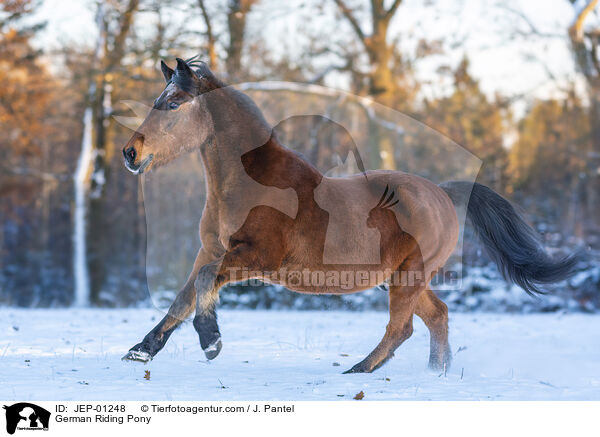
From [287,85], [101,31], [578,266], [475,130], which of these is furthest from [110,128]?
[578,266]

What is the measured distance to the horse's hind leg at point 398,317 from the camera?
522 centimetres

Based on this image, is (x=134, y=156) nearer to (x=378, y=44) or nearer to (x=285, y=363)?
(x=285, y=363)

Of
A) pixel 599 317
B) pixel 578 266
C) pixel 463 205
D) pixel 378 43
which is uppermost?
pixel 378 43

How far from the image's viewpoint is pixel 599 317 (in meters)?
11.1

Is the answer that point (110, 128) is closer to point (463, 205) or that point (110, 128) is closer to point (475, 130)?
point (475, 130)

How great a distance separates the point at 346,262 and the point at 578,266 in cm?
232

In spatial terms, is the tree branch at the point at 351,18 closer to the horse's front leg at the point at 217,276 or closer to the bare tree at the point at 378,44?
the bare tree at the point at 378,44

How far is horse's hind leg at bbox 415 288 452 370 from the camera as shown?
5.59 m

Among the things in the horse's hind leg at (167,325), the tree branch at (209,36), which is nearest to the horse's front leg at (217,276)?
the horse's hind leg at (167,325)
